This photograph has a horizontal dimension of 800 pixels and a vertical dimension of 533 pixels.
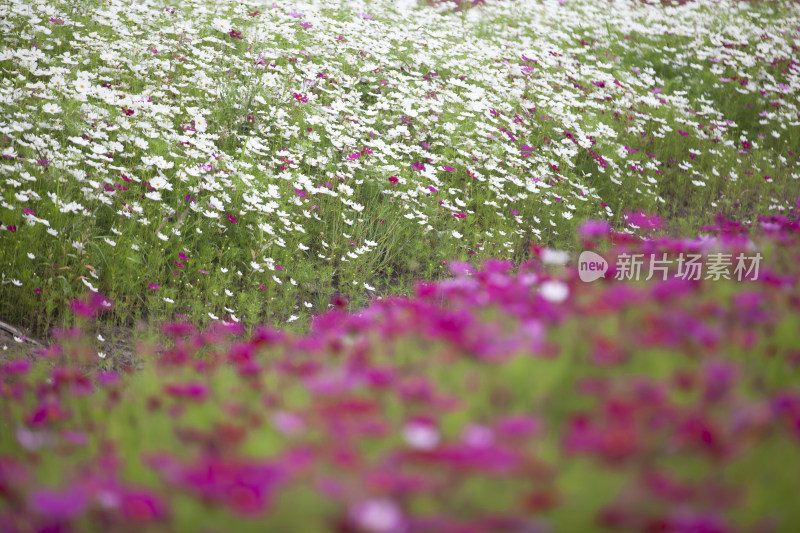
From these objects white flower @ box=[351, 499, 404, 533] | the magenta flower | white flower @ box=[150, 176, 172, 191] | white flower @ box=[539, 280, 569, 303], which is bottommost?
white flower @ box=[150, 176, 172, 191]

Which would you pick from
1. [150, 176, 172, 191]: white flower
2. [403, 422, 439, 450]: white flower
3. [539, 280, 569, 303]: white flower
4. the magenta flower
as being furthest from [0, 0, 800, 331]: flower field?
[403, 422, 439, 450]: white flower

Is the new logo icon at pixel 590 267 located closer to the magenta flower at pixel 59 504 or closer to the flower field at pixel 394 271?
the flower field at pixel 394 271

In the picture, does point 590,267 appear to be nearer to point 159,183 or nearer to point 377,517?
point 377,517

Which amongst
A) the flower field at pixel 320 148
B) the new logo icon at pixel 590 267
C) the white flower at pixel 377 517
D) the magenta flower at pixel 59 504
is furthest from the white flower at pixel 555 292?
the flower field at pixel 320 148

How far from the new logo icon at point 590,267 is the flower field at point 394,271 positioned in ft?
0.07

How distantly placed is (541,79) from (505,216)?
3.14m

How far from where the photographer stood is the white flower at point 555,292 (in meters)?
1.71

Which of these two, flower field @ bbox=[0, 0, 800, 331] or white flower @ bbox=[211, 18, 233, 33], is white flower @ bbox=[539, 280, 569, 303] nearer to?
flower field @ bbox=[0, 0, 800, 331]

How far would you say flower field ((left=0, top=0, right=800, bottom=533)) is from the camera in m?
1.11

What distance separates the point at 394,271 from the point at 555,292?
3.53 m

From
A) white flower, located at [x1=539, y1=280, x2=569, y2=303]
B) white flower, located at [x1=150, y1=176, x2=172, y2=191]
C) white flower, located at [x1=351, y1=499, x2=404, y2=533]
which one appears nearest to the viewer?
white flower, located at [x1=351, y1=499, x2=404, y2=533]

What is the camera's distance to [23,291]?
3623 mm

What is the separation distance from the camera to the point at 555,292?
1.72m

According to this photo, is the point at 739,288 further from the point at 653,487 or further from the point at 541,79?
the point at 541,79
